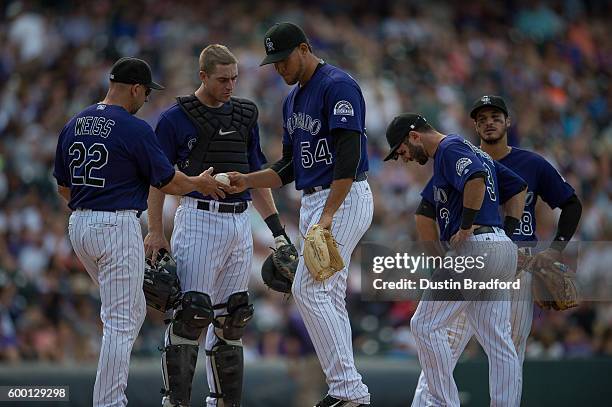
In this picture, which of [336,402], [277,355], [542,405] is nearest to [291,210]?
[277,355]

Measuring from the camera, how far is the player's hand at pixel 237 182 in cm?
625

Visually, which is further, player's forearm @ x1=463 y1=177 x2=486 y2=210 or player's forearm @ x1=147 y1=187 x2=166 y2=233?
player's forearm @ x1=147 y1=187 x2=166 y2=233

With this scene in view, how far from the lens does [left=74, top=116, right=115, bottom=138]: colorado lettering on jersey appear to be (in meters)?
5.82

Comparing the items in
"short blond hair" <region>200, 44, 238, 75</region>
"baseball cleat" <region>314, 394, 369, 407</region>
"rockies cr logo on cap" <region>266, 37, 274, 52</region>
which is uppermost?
"short blond hair" <region>200, 44, 238, 75</region>

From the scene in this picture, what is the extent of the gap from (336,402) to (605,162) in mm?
8328

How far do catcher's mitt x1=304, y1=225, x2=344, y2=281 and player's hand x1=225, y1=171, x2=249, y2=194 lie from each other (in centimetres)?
80

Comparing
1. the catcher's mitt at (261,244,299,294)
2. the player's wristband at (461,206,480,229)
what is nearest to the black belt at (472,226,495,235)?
the player's wristband at (461,206,480,229)

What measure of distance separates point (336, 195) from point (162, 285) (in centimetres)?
122

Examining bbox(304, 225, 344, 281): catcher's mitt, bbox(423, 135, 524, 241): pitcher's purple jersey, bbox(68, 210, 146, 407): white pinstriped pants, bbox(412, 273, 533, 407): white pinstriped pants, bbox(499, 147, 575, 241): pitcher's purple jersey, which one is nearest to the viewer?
bbox(304, 225, 344, 281): catcher's mitt

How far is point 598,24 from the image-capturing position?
15.8m

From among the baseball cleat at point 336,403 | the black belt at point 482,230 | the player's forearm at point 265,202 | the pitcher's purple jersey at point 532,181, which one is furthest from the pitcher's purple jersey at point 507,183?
the baseball cleat at point 336,403

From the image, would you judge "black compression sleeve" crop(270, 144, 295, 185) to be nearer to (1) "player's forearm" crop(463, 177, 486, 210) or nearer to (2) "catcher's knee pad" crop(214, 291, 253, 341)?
(2) "catcher's knee pad" crop(214, 291, 253, 341)

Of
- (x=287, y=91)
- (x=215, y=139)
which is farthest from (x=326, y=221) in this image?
(x=287, y=91)

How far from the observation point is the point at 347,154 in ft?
18.5
